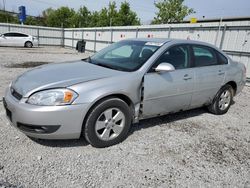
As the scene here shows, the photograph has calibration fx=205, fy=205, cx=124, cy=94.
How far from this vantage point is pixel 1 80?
6.09m

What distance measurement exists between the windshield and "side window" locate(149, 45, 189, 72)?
0.18 metres

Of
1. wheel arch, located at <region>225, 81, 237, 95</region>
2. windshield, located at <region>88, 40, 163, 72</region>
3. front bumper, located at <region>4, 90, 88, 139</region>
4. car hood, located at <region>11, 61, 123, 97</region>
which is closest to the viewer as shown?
front bumper, located at <region>4, 90, 88, 139</region>

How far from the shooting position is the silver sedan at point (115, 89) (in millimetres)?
2463

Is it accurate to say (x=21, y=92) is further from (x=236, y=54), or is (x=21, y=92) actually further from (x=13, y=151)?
(x=236, y=54)

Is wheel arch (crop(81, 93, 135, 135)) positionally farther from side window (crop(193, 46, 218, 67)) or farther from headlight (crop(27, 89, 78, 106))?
side window (crop(193, 46, 218, 67))

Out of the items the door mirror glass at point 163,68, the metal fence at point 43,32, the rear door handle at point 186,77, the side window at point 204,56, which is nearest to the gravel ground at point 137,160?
the rear door handle at point 186,77

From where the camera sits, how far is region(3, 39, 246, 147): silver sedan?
2.46 meters

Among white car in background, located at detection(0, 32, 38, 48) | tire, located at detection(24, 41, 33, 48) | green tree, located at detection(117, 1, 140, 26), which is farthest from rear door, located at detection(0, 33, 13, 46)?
green tree, located at detection(117, 1, 140, 26)

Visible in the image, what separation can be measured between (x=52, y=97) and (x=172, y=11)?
25.9m

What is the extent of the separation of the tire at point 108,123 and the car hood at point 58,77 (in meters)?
0.40

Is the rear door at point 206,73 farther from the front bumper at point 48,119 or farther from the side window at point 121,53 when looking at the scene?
the front bumper at point 48,119

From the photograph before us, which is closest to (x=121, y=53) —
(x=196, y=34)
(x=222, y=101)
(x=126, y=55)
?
(x=126, y=55)

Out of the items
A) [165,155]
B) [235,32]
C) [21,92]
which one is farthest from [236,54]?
[21,92]

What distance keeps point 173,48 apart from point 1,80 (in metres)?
5.22
